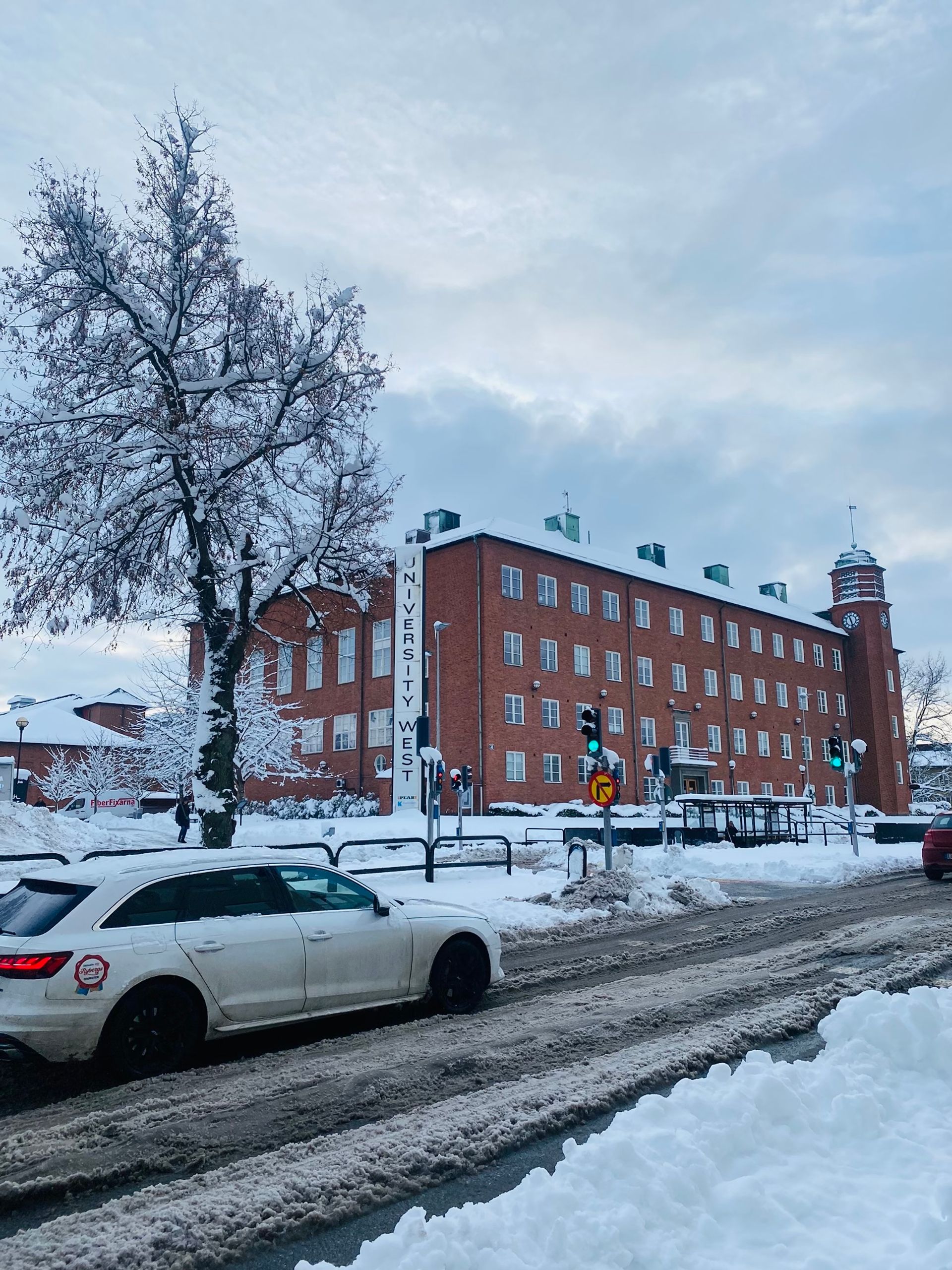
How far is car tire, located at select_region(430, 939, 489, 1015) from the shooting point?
8438mm

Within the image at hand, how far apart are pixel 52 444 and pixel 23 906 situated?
1223cm

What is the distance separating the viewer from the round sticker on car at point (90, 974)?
21.0 ft

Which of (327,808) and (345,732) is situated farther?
(345,732)

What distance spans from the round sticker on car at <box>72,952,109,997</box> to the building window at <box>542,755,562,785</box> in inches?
1568

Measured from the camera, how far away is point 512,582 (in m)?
47.2

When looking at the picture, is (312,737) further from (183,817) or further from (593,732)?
(593,732)

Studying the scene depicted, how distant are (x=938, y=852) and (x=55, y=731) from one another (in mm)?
72526

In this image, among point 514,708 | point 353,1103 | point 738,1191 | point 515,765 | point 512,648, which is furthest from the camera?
point 512,648

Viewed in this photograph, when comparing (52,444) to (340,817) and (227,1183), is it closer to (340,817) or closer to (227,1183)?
(227,1183)

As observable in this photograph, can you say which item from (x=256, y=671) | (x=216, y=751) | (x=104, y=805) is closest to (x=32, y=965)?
(x=216, y=751)

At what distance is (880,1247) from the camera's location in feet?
12.3

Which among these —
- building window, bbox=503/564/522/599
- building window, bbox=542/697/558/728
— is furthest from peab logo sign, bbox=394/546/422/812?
building window, bbox=542/697/558/728

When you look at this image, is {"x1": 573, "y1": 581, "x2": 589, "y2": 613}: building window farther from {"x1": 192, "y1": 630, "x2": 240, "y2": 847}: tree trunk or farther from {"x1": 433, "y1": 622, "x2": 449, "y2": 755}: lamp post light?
{"x1": 192, "y1": 630, "x2": 240, "y2": 847}: tree trunk

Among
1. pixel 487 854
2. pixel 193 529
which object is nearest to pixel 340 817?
pixel 487 854
